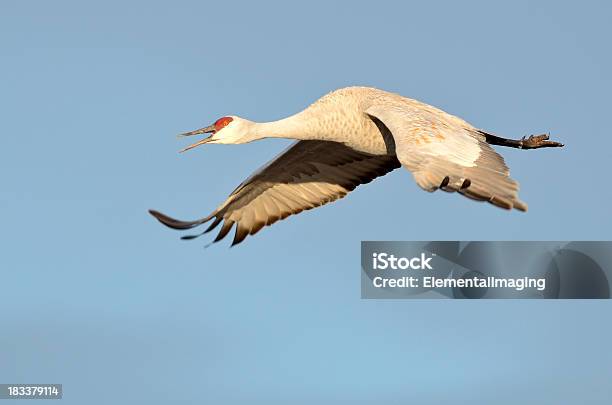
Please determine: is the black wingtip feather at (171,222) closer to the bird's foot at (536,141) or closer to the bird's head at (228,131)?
the bird's head at (228,131)

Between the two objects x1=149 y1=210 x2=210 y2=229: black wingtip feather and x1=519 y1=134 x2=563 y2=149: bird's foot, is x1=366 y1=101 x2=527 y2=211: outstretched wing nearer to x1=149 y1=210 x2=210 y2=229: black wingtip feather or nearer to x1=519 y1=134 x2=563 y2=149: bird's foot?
x1=519 y1=134 x2=563 y2=149: bird's foot

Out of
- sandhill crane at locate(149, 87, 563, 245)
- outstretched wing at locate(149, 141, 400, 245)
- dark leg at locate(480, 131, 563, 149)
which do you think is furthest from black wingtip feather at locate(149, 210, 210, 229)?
dark leg at locate(480, 131, 563, 149)

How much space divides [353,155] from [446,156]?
15.8ft

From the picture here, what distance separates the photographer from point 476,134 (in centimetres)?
1638

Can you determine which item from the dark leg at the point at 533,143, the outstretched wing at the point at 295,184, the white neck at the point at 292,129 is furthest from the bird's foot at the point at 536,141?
the white neck at the point at 292,129

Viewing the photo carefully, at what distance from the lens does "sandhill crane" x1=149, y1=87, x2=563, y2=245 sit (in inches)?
524

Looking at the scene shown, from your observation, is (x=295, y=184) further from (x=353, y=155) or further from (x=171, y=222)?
(x=171, y=222)

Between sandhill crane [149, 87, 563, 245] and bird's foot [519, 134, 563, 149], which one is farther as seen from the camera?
bird's foot [519, 134, 563, 149]

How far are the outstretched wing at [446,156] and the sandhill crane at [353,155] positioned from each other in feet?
0.04

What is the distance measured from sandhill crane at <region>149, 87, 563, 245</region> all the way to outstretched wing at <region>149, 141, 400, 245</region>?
16 millimetres

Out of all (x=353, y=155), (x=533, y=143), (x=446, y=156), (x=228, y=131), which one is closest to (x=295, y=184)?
(x=353, y=155)

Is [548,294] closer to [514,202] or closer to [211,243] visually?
[211,243]

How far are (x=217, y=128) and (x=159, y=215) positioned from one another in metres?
1.63

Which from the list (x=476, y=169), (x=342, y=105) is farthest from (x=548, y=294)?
(x=476, y=169)
